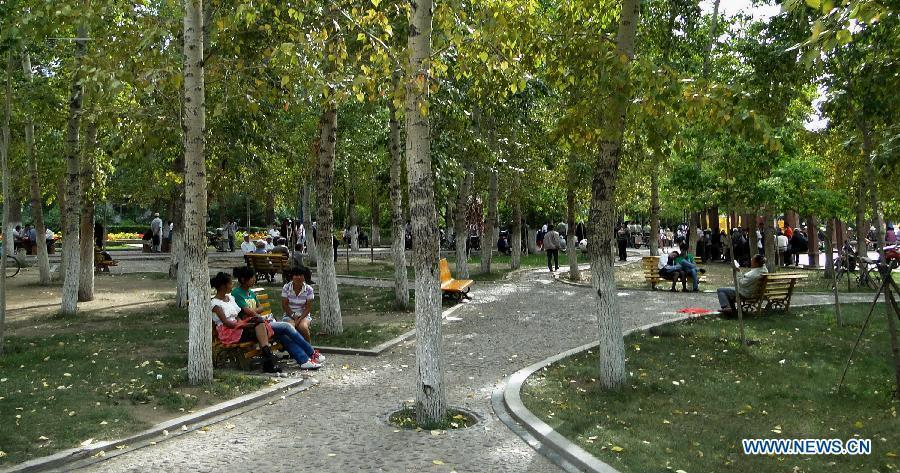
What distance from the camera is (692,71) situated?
57.2 ft

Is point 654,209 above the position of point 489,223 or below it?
above

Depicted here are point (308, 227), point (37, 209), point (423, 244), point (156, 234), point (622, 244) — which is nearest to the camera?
point (423, 244)

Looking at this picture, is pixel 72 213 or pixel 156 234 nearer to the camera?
pixel 72 213

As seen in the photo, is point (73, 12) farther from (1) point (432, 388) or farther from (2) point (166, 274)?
(2) point (166, 274)

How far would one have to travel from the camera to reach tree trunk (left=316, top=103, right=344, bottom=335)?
11281mm

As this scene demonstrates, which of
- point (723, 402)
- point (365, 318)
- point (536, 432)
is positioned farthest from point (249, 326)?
point (723, 402)

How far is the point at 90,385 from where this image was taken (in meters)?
7.75

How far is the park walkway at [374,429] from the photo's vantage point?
5672 mm

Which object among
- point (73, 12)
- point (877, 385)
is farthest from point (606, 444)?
point (73, 12)

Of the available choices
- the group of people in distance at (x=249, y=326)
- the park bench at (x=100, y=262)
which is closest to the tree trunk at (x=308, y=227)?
the park bench at (x=100, y=262)

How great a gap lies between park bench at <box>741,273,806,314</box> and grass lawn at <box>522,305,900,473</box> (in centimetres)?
172

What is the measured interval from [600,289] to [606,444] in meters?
2.32

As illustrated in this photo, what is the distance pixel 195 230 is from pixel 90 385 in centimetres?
198

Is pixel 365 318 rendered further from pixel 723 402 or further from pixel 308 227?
pixel 308 227
